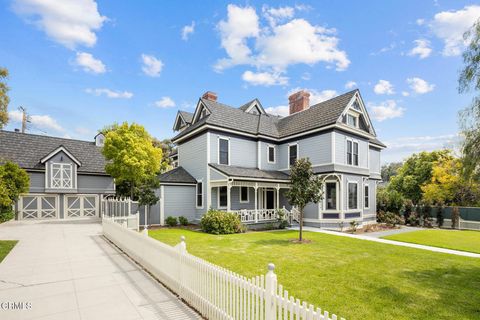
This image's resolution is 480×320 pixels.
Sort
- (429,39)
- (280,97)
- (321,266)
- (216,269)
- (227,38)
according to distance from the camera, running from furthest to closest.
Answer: (280,97)
(227,38)
(429,39)
(321,266)
(216,269)

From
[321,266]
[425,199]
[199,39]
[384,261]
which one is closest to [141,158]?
[199,39]

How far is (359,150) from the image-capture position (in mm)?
20812

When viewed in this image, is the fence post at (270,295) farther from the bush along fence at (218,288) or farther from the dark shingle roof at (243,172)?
the dark shingle roof at (243,172)

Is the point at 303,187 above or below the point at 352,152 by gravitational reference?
below

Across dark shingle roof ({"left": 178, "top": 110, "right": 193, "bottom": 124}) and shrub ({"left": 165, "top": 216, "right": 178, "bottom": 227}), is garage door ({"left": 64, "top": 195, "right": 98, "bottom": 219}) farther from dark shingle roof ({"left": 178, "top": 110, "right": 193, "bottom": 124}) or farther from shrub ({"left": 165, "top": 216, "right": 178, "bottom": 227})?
dark shingle roof ({"left": 178, "top": 110, "right": 193, "bottom": 124})

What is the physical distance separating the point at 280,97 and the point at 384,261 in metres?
19.8

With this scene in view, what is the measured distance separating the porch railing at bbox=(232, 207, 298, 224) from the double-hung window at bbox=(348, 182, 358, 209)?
→ 421 centimetres

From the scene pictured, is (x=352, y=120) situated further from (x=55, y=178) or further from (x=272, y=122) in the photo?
(x=55, y=178)

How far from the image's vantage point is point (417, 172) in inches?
1387

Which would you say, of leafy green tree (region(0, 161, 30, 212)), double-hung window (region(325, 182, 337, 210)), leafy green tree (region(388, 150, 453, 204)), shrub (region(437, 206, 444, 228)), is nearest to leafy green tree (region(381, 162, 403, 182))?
leafy green tree (region(388, 150, 453, 204))

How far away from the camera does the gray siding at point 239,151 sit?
18891 millimetres

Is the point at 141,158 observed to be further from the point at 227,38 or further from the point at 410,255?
the point at 410,255

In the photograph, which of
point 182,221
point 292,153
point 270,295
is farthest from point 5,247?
point 292,153

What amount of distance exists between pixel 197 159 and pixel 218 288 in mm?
15853
